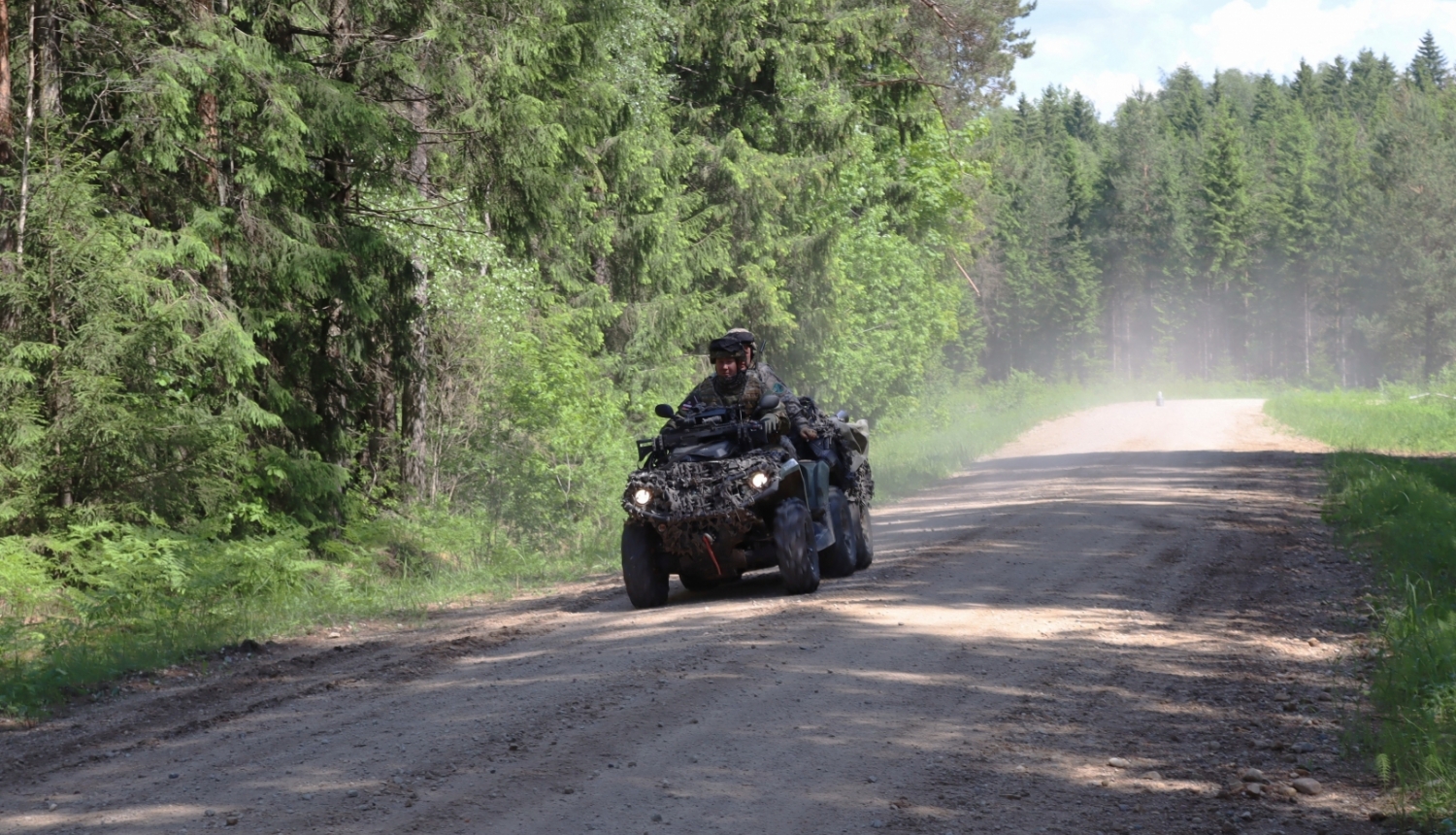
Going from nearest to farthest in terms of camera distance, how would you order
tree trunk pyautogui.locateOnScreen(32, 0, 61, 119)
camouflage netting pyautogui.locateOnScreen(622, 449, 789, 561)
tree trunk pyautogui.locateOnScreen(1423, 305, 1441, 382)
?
camouflage netting pyautogui.locateOnScreen(622, 449, 789, 561)
tree trunk pyautogui.locateOnScreen(32, 0, 61, 119)
tree trunk pyautogui.locateOnScreen(1423, 305, 1441, 382)

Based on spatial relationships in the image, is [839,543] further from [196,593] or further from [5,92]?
[5,92]

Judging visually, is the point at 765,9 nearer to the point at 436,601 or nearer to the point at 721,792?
the point at 436,601

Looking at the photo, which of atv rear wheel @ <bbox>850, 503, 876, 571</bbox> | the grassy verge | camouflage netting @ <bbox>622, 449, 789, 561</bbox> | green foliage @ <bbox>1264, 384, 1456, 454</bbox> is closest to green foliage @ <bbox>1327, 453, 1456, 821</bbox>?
the grassy verge

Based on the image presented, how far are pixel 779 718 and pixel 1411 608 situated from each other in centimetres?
489

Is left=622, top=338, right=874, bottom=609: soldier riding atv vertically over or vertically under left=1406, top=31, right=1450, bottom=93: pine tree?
under

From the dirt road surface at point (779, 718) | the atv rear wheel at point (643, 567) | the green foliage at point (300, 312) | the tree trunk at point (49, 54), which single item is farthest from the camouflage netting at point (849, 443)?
the tree trunk at point (49, 54)

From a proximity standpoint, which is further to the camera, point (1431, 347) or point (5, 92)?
point (1431, 347)

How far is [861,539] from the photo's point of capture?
12367 millimetres

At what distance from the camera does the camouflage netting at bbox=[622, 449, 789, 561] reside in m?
10.3

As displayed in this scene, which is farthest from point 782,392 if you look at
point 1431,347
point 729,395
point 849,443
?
point 1431,347

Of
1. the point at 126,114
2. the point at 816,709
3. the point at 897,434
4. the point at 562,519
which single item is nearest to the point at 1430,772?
the point at 816,709

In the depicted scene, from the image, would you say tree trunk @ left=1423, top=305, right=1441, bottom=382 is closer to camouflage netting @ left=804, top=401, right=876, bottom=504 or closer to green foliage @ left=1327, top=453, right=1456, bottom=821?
green foliage @ left=1327, top=453, right=1456, bottom=821

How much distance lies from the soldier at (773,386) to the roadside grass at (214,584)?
3.47 meters

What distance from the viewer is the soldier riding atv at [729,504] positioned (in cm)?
1038
